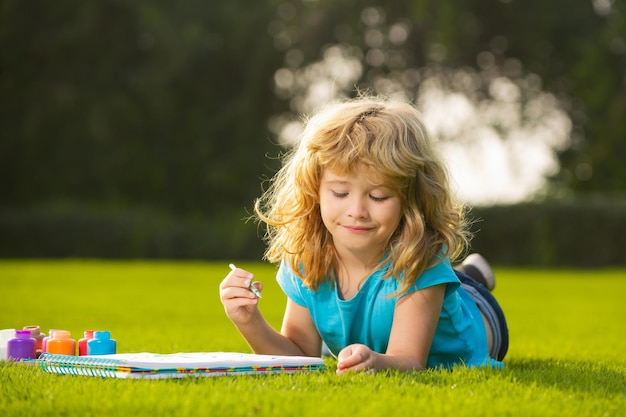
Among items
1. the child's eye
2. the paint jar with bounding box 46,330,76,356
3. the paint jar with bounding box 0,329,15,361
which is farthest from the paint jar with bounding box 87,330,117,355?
the child's eye

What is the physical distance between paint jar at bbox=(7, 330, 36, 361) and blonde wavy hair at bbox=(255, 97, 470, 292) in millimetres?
1175

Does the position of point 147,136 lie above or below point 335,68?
below

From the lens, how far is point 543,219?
2003 cm

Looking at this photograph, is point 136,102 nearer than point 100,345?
No

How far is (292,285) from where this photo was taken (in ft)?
14.3

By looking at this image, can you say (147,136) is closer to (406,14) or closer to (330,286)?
(406,14)

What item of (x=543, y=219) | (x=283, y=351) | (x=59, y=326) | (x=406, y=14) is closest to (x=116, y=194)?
(x=406, y=14)

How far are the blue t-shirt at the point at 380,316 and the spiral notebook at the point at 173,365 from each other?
1.38 feet

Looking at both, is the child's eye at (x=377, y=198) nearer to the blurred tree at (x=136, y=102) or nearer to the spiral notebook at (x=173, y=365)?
the spiral notebook at (x=173, y=365)

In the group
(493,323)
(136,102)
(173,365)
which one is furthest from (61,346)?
(136,102)

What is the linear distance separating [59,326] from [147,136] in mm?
19875

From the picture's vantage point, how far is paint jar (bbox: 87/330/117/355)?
403 centimetres

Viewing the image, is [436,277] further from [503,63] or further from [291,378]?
[503,63]

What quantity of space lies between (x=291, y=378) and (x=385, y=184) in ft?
3.07
